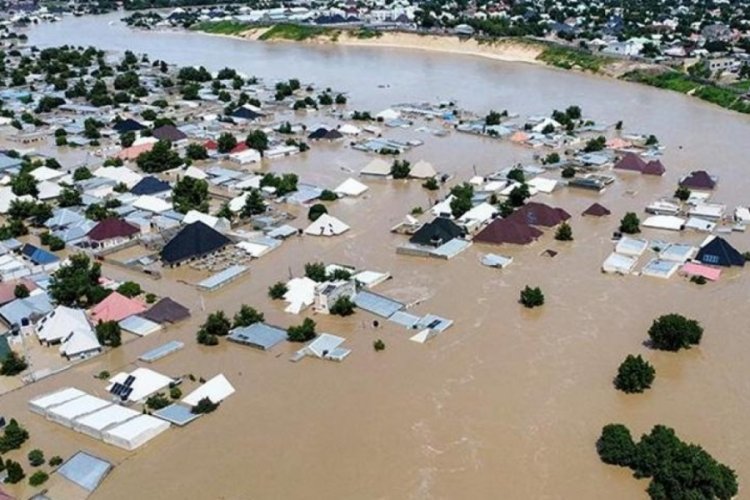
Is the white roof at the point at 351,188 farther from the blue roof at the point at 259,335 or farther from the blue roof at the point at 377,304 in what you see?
the blue roof at the point at 259,335

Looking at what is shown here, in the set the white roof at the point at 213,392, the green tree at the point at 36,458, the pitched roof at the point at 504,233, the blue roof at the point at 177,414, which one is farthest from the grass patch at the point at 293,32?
the green tree at the point at 36,458

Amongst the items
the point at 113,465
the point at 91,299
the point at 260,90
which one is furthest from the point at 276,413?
the point at 260,90

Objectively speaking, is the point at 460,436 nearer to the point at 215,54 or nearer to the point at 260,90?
the point at 260,90

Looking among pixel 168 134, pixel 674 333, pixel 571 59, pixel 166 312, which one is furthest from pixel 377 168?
pixel 571 59

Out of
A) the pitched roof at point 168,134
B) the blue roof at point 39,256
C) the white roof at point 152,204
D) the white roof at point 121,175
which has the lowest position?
the pitched roof at point 168,134

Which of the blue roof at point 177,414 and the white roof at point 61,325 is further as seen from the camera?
the white roof at point 61,325

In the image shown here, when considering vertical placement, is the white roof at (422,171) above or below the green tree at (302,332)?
below
